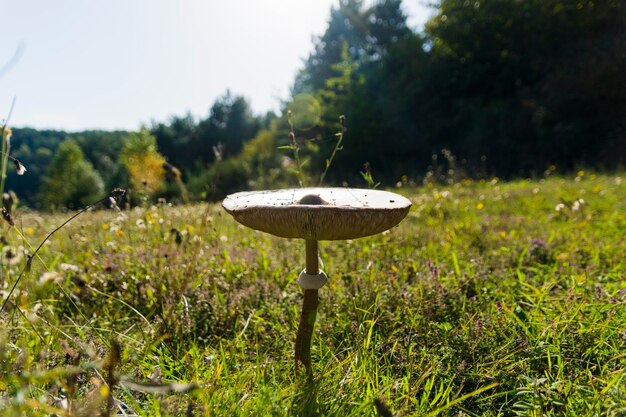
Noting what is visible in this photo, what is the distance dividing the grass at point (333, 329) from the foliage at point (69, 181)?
40.4m

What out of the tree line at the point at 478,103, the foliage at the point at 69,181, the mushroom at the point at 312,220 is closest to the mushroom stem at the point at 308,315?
the mushroom at the point at 312,220

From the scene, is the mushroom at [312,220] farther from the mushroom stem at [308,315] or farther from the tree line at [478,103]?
the tree line at [478,103]

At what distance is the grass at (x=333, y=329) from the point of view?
156 cm

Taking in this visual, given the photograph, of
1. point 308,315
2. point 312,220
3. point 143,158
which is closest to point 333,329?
point 308,315

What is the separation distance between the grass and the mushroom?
36 centimetres

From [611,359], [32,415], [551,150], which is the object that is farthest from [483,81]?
[32,415]

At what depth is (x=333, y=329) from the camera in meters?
2.29

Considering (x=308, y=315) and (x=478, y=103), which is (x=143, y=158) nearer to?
(x=478, y=103)

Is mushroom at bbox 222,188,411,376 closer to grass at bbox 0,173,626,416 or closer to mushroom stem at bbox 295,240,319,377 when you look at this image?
mushroom stem at bbox 295,240,319,377

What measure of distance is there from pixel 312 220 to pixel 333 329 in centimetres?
105

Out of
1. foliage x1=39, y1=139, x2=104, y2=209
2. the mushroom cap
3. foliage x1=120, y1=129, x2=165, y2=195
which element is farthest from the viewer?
foliage x1=39, y1=139, x2=104, y2=209

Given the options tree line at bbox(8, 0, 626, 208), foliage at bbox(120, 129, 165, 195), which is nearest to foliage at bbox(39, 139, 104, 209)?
foliage at bbox(120, 129, 165, 195)

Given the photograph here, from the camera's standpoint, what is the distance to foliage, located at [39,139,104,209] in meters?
38.7

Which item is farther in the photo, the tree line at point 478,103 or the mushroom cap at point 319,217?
the tree line at point 478,103
